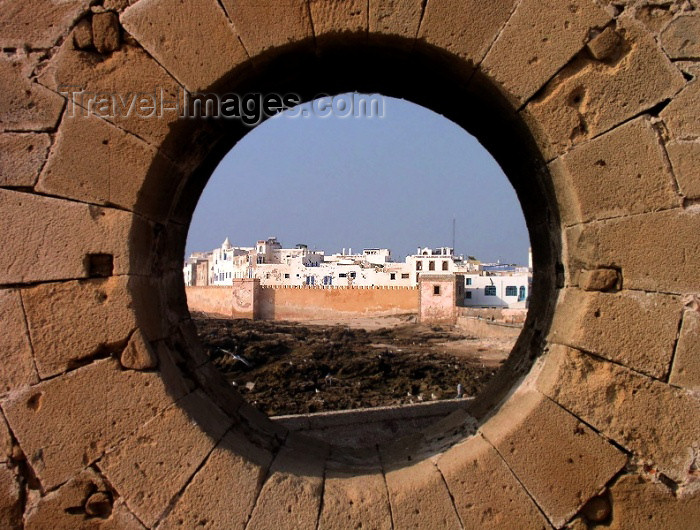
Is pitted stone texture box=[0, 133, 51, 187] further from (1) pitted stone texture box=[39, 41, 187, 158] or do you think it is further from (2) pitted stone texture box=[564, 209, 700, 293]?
(2) pitted stone texture box=[564, 209, 700, 293]

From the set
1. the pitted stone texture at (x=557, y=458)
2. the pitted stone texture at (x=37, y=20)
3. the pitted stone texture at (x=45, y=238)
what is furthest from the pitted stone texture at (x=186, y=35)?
the pitted stone texture at (x=557, y=458)

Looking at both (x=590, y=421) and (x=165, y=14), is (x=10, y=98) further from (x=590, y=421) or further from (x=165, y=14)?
(x=590, y=421)

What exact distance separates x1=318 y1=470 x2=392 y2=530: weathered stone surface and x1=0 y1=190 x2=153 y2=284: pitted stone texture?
169cm

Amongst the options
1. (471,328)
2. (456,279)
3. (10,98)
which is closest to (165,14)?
(10,98)

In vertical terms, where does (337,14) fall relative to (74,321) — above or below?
above

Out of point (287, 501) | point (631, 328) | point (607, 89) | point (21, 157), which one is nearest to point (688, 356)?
point (631, 328)

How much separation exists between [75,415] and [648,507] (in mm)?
2872

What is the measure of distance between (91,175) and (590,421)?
2.82 metres

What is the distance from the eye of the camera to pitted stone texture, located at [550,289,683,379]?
2.69m

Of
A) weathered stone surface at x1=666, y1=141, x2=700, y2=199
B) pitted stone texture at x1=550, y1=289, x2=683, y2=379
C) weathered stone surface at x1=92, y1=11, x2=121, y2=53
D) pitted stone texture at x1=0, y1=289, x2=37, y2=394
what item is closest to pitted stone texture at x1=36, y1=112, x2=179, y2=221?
weathered stone surface at x1=92, y1=11, x2=121, y2=53

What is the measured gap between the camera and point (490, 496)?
269 centimetres

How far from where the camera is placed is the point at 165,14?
2750mm

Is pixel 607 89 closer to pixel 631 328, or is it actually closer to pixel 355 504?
pixel 631 328

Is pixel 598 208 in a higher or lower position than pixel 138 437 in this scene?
higher
